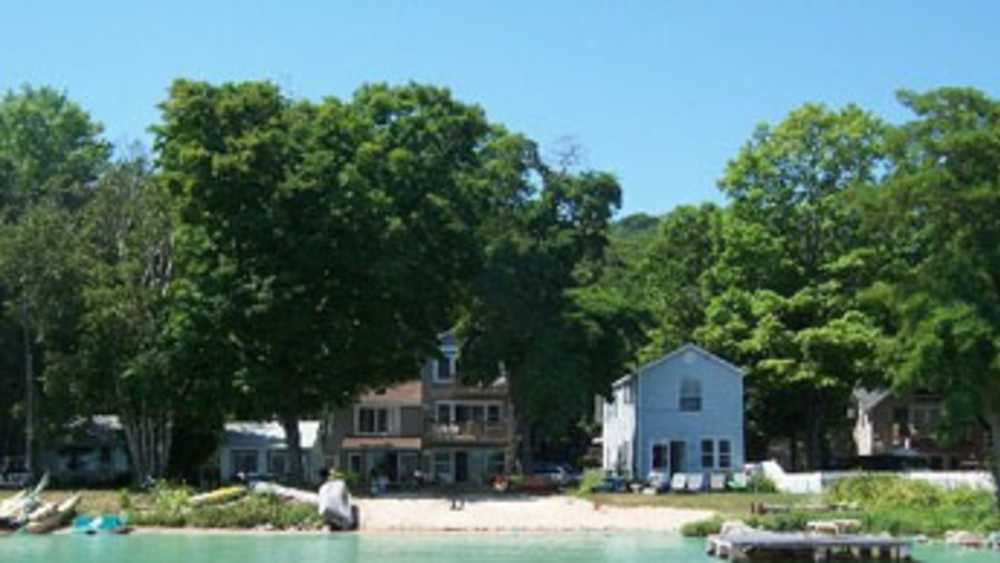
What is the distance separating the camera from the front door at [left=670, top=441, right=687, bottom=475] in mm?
61562

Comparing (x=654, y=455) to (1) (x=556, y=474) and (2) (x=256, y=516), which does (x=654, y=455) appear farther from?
(2) (x=256, y=516)

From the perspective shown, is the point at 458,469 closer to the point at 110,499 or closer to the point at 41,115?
the point at 110,499

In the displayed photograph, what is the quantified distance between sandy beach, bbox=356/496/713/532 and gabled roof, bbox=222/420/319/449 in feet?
60.4

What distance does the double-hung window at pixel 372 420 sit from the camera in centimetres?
6700

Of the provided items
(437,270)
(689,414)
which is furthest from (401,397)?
(689,414)

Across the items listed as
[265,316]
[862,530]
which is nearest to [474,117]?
[265,316]

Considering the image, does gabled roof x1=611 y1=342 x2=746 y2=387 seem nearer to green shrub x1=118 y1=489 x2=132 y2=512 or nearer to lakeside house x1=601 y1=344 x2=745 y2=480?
lakeside house x1=601 y1=344 x2=745 y2=480

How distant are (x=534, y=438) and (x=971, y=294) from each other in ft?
133

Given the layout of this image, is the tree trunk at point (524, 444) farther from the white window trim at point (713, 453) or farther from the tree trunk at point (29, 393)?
the tree trunk at point (29, 393)

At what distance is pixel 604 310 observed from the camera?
63844 millimetres

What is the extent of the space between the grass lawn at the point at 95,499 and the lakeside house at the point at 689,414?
21057mm

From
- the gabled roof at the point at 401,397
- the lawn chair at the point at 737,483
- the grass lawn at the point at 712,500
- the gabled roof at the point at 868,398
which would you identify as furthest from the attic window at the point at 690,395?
the gabled roof at the point at 401,397

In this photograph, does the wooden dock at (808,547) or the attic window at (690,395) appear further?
the attic window at (690,395)

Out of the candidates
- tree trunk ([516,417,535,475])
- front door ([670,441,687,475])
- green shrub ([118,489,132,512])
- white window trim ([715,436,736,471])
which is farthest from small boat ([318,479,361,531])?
tree trunk ([516,417,535,475])
